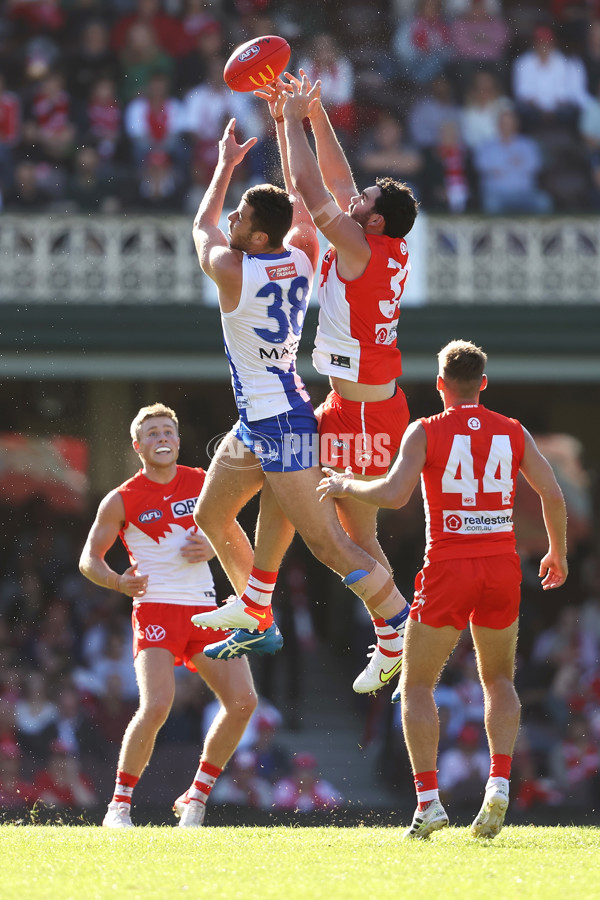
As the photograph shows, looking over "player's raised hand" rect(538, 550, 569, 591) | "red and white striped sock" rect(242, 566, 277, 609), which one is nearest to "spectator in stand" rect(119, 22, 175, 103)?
→ "red and white striped sock" rect(242, 566, 277, 609)

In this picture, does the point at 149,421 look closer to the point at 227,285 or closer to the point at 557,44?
the point at 227,285

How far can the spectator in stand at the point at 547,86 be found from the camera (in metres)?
15.7

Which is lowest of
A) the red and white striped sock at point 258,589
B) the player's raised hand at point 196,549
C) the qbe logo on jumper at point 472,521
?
the player's raised hand at point 196,549

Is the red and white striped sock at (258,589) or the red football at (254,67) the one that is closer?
the red and white striped sock at (258,589)

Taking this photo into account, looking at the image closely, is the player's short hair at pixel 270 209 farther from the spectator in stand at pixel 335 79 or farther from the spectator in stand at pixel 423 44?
the spectator in stand at pixel 423 44

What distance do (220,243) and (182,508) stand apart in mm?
2360

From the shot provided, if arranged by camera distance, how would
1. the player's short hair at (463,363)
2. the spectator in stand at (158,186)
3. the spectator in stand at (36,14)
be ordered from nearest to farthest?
the player's short hair at (463,363) → the spectator in stand at (158,186) → the spectator in stand at (36,14)

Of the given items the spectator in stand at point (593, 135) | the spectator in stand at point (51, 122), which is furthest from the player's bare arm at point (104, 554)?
the spectator in stand at point (593, 135)

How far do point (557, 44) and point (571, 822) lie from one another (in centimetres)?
1003

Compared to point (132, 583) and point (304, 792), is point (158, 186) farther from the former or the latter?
point (132, 583)

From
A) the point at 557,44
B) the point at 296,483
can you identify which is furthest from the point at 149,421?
the point at 557,44

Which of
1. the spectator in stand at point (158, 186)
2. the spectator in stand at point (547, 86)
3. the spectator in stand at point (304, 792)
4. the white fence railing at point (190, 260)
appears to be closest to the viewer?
the spectator in stand at point (304, 792)

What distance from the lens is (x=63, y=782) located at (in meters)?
12.0

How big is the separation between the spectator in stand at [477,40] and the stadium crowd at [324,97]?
2cm
